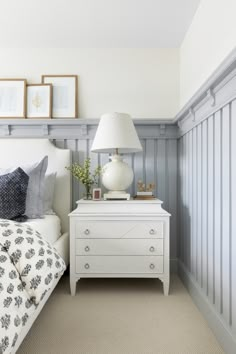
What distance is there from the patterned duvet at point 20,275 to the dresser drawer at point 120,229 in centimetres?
61

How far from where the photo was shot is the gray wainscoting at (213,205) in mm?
1412

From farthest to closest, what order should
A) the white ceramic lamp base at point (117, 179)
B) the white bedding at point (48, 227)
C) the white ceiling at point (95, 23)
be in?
the white ceramic lamp base at point (117, 179)
the white ceiling at point (95, 23)
the white bedding at point (48, 227)

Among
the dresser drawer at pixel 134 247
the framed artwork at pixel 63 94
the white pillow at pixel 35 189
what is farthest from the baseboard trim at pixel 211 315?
the framed artwork at pixel 63 94

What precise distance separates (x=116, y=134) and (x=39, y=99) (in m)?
0.95

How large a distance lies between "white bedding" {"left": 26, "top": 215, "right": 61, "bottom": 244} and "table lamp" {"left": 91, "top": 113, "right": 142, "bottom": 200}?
467 mm

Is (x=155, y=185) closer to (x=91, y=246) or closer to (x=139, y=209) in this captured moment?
(x=139, y=209)

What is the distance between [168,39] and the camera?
262 centimetres

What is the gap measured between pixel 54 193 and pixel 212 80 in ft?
5.52

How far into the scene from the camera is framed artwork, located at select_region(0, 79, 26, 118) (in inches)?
108

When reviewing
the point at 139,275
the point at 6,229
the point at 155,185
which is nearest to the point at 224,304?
the point at 139,275

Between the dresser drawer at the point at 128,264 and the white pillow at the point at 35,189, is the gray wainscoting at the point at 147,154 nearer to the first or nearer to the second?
the white pillow at the point at 35,189

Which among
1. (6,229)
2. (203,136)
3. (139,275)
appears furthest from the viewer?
(139,275)

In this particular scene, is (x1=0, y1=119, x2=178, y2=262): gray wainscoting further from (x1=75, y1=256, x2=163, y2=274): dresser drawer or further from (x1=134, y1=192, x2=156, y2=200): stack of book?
(x1=75, y1=256, x2=163, y2=274): dresser drawer

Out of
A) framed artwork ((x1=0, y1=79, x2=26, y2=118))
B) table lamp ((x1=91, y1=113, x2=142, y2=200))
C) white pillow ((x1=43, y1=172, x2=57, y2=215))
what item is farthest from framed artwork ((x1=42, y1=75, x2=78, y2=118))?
white pillow ((x1=43, y1=172, x2=57, y2=215))
